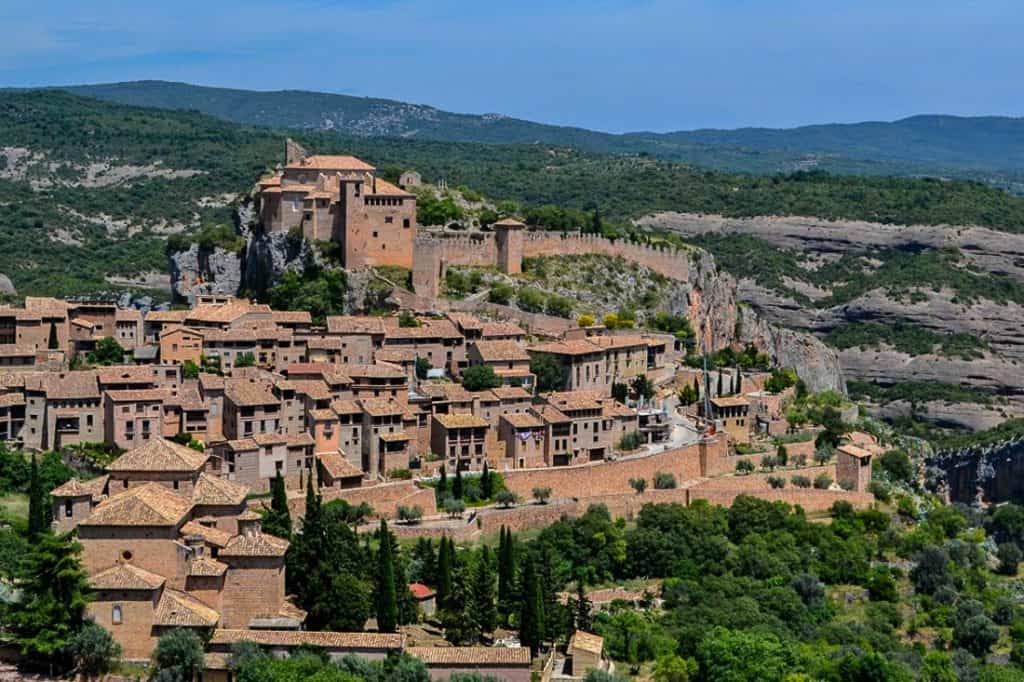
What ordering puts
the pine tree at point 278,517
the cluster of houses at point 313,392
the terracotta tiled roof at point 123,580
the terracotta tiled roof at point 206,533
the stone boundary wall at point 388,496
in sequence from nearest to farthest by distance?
1. the terracotta tiled roof at point 123,580
2. the terracotta tiled roof at point 206,533
3. the pine tree at point 278,517
4. the stone boundary wall at point 388,496
5. the cluster of houses at point 313,392

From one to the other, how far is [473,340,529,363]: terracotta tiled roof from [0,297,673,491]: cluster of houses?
0.25 feet

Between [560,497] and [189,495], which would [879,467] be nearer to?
[560,497]

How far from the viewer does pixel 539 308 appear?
65.2 m

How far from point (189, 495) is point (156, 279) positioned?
2699 inches

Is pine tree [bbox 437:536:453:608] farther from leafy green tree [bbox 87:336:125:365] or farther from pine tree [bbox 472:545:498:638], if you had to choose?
leafy green tree [bbox 87:336:125:365]

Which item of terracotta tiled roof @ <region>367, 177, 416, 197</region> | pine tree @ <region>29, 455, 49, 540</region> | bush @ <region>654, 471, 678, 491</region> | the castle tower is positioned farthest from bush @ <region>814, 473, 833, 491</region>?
pine tree @ <region>29, 455, 49, 540</region>

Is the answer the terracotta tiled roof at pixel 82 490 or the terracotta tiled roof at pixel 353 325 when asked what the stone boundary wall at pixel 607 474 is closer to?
the terracotta tiled roof at pixel 353 325

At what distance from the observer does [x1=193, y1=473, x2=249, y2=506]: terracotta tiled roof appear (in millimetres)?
37750

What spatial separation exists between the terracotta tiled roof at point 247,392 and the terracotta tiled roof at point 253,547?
1086 centimetres

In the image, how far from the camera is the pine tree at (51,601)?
3291 centimetres

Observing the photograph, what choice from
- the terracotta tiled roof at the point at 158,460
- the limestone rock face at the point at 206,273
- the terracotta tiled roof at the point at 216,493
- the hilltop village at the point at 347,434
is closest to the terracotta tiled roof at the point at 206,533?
the hilltop village at the point at 347,434

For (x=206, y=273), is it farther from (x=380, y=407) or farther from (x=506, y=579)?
(x=506, y=579)

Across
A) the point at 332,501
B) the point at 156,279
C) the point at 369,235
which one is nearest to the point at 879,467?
the point at 369,235

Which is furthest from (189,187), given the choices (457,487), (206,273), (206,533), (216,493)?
(206,533)
